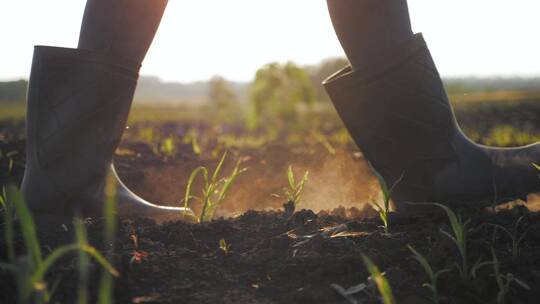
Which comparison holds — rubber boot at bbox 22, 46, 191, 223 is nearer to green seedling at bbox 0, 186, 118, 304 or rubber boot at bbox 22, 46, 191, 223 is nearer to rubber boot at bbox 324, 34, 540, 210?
rubber boot at bbox 324, 34, 540, 210

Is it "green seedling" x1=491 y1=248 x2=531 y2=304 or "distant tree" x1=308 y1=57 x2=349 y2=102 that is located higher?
"distant tree" x1=308 y1=57 x2=349 y2=102

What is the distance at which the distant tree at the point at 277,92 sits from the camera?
22078 millimetres

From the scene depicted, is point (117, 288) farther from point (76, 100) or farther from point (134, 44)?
point (134, 44)

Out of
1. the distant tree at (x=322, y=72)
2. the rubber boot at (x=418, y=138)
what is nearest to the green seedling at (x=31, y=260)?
the rubber boot at (x=418, y=138)

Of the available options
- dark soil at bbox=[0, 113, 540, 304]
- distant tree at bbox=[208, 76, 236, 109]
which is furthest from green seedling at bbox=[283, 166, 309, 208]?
distant tree at bbox=[208, 76, 236, 109]

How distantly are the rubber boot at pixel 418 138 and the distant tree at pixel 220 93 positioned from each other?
176 feet

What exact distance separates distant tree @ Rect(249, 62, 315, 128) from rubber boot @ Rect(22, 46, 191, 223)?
1935 cm

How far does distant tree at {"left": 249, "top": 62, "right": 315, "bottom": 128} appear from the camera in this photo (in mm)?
22078

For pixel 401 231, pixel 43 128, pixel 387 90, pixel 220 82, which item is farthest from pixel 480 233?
pixel 220 82

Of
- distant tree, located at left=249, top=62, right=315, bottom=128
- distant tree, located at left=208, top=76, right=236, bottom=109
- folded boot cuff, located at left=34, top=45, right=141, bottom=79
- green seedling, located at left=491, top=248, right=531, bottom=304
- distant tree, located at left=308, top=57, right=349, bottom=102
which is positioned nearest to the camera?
green seedling, located at left=491, top=248, right=531, bottom=304

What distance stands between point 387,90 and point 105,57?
1.02 meters

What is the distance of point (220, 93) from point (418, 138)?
190 ft

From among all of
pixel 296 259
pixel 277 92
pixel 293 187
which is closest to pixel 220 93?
pixel 277 92

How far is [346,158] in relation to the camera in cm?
357
